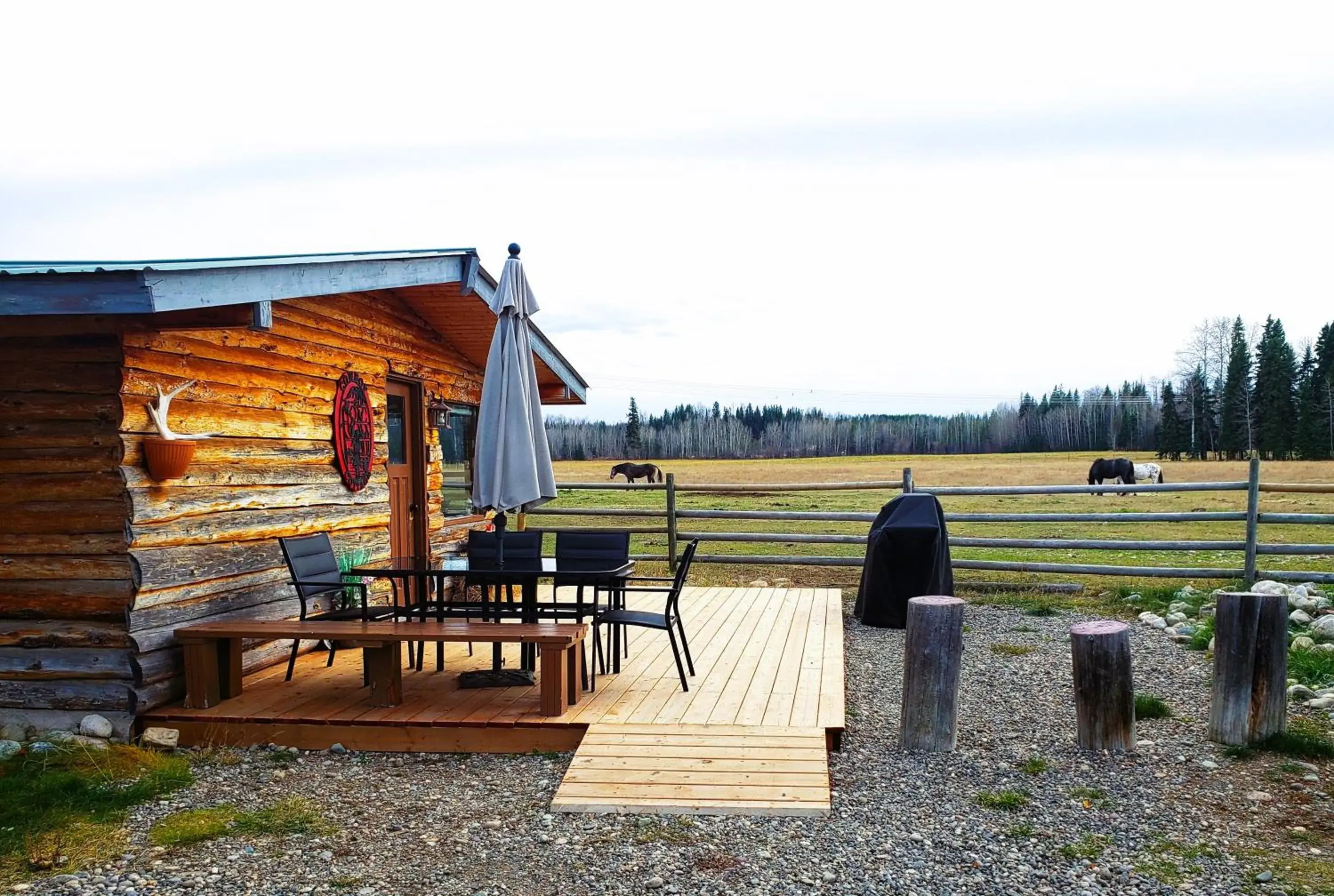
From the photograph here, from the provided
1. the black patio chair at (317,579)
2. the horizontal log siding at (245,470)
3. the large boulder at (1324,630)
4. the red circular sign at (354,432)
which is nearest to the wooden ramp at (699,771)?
the black patio chair at (317,579)

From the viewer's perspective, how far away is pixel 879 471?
4638 cm

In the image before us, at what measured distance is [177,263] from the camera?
4.79 metres

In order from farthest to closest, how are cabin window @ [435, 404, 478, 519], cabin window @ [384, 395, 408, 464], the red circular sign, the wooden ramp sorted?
cabin window @ [435, 404, 478, 519] → cabin window @ [384, 395, 408, 464] → the red circular sign → the wooden ramp

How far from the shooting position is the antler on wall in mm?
5266

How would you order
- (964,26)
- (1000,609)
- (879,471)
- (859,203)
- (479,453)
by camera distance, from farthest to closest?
(879,471), (859,203), (1000,609), (964,26), (479,453)

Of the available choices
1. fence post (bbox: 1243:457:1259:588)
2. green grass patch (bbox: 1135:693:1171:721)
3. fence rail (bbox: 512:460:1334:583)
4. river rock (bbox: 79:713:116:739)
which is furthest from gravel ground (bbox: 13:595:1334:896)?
fence post (bbox: 1243:457:1259:588)

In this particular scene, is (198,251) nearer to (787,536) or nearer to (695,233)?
(787,536)

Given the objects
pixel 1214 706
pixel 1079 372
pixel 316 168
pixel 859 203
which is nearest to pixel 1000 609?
pixel 1214 706

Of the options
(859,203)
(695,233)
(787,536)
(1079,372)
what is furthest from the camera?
(1079,372)

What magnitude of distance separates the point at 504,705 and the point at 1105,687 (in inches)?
129

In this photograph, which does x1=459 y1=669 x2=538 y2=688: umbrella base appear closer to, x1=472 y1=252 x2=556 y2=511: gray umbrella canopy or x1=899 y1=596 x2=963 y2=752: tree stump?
x1=472 y1=252 x2=556 y2=511: gray umbrella canopy

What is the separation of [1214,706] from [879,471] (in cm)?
4191

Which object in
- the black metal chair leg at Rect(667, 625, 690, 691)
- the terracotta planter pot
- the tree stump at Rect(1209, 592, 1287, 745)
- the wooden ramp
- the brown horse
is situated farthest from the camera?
the brown horse

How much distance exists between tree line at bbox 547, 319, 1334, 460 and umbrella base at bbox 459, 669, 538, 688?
5032cm
